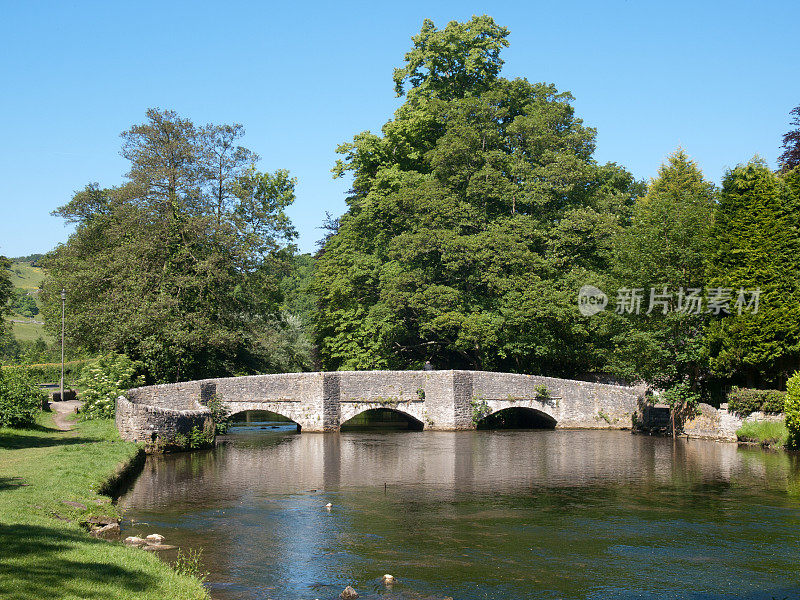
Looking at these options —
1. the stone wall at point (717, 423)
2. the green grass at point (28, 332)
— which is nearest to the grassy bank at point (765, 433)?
the stone wall at point (717, 423)

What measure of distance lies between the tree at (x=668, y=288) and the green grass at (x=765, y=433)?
3.46 meters

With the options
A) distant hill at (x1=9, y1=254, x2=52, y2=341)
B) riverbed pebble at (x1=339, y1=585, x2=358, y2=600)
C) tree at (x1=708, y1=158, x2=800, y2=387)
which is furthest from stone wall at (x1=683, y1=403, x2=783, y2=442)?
distant hill at (x1=9, y1=254, x2=52, y2=341)

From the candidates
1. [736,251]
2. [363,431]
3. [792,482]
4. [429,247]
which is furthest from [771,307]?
[363,431]

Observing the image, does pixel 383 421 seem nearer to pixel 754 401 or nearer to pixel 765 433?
pixel 754 401

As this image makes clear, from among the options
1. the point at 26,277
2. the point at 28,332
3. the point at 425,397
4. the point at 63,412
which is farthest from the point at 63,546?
the point at 26,277

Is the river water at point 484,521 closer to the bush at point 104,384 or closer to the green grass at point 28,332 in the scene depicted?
the bush at point 104,384

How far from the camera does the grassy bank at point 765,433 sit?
26.8m

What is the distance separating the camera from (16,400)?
83.3 feet

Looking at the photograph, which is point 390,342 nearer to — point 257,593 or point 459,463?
point 459,463

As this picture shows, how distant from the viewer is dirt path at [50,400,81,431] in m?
28.6

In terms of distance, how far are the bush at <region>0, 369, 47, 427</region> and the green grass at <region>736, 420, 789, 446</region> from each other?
25932mm

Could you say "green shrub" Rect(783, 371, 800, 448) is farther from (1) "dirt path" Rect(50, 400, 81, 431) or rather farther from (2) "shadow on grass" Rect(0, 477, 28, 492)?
(1) "dirt path" Rect(50, 400, 81, 431)

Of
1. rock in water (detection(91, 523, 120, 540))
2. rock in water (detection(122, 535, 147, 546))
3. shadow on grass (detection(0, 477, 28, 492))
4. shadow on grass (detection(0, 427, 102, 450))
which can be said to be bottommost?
rock in water (detection(122, 535, 147, 546))

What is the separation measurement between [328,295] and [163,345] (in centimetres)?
1151
